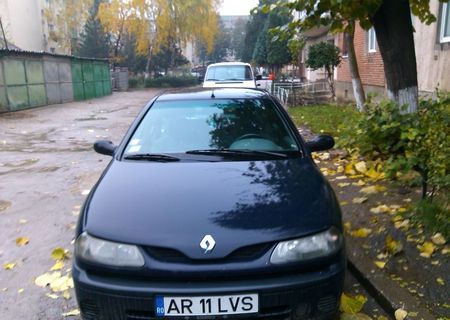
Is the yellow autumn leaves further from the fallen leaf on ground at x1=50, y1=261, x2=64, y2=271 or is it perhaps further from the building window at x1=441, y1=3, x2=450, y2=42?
the building window at x1=441, y1=3, x2=450, y2=42

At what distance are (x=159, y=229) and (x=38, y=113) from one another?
16799 millimetres

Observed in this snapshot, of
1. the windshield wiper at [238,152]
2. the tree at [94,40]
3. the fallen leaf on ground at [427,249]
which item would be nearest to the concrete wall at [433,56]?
the fallen leaf on ground at [427,249]

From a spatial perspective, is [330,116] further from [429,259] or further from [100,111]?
[100,111]

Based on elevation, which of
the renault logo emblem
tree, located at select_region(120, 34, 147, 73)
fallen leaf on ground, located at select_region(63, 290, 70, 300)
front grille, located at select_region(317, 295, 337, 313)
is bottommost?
fallen leaf on ground, located at select_region(63, 290, 70, 300)

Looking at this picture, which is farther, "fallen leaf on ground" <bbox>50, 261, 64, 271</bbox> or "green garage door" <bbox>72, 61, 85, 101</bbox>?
"green garage door" <bbox>72, 61, 85, 101</bbox>

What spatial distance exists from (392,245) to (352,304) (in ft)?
2.63

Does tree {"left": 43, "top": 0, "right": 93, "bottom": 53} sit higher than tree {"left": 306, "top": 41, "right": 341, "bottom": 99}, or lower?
higher

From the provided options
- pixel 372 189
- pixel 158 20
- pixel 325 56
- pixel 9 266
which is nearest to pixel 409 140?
pixel 372 189

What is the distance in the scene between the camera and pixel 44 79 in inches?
790

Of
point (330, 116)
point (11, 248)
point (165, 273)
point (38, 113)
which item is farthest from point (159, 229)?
point (38, 113)

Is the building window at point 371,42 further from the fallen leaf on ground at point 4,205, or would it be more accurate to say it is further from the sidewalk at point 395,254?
the fallen leaf on ground at point 4,205

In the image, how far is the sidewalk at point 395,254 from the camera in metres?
2.91

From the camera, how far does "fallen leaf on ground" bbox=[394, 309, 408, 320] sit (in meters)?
2.77

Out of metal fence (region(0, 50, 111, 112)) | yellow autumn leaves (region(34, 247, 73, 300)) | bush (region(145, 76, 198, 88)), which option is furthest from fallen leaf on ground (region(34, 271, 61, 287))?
bush (region(145, 76, 198, 88))
